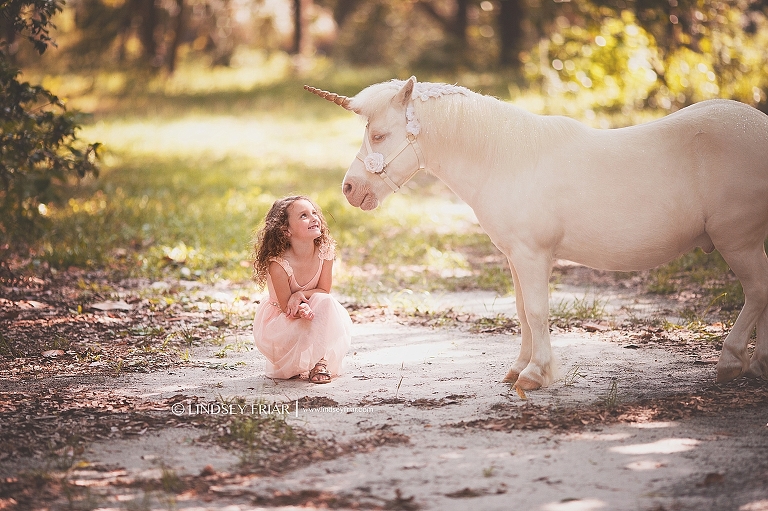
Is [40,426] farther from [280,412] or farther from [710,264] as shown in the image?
[710,264]

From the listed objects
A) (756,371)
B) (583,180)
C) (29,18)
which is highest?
(29,18)

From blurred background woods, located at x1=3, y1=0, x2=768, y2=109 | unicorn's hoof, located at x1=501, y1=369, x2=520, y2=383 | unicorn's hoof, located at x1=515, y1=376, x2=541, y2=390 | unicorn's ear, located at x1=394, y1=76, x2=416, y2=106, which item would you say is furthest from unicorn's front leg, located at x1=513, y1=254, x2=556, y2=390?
blurred background woods, located at x1=3, y1=0, x2=768, y2=109

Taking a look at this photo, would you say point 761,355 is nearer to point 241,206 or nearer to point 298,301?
point 298,301

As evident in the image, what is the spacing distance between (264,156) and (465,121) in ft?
34.5

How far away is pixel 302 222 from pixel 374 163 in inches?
27.1

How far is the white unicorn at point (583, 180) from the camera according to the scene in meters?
4.56

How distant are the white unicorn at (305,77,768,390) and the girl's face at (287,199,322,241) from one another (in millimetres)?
475

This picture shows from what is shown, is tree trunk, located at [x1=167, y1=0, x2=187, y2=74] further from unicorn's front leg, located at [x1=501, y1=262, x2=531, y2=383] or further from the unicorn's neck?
unicorn's front leg, located at [x1=501, y1=262, x2=531, y2=383]

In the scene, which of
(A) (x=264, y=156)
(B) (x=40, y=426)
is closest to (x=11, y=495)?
(B) (x=40, y=426)

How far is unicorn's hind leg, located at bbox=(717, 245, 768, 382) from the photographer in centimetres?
A: 468

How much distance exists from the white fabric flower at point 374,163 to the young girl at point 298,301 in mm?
629

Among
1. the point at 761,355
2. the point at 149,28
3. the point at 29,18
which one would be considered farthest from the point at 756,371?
the point at 149,28

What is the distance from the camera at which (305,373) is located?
5.15 m

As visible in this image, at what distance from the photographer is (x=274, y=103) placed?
69.1ft
